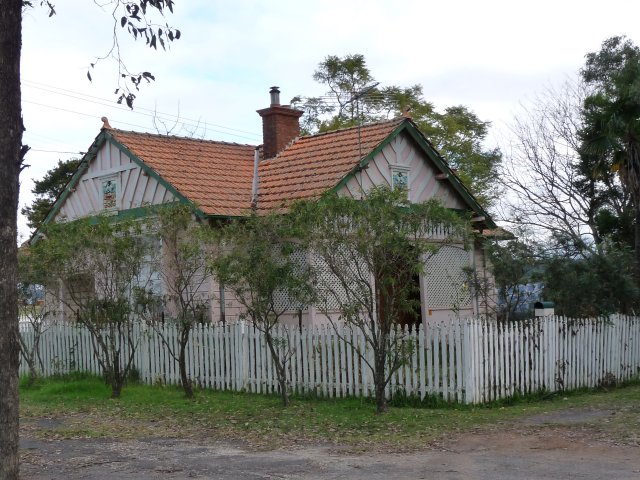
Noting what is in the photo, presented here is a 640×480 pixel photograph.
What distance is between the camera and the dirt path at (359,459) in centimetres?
891

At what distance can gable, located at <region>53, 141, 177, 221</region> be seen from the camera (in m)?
19.5

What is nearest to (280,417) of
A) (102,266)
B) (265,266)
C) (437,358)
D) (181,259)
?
(265,266)

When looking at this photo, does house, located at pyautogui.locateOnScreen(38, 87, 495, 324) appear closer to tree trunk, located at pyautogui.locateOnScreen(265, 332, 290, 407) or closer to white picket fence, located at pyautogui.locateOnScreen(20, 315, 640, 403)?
white picket fence, located at pyautogui.locateOnScreen(20, 315, 640, 403)

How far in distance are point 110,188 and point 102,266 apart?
17.8 feet

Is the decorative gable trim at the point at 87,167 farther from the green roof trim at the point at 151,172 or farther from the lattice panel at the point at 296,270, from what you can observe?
the lattice panel at the point at 296,270

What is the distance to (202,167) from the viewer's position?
2052cm

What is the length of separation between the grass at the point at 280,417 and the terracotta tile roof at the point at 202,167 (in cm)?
424

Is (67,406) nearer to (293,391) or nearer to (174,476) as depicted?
(293,391)

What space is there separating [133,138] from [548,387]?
36.1 feet

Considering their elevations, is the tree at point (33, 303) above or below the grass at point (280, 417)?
above

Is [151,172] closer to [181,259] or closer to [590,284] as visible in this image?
[181,259]

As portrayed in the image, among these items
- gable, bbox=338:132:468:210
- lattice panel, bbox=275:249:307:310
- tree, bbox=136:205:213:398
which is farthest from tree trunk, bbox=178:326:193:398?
gable, bbox=338:132:468:210

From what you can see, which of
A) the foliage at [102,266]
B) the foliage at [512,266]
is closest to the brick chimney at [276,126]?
Result: the foliage at [102,266]

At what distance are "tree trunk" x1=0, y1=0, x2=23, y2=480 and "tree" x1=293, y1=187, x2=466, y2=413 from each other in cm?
593
